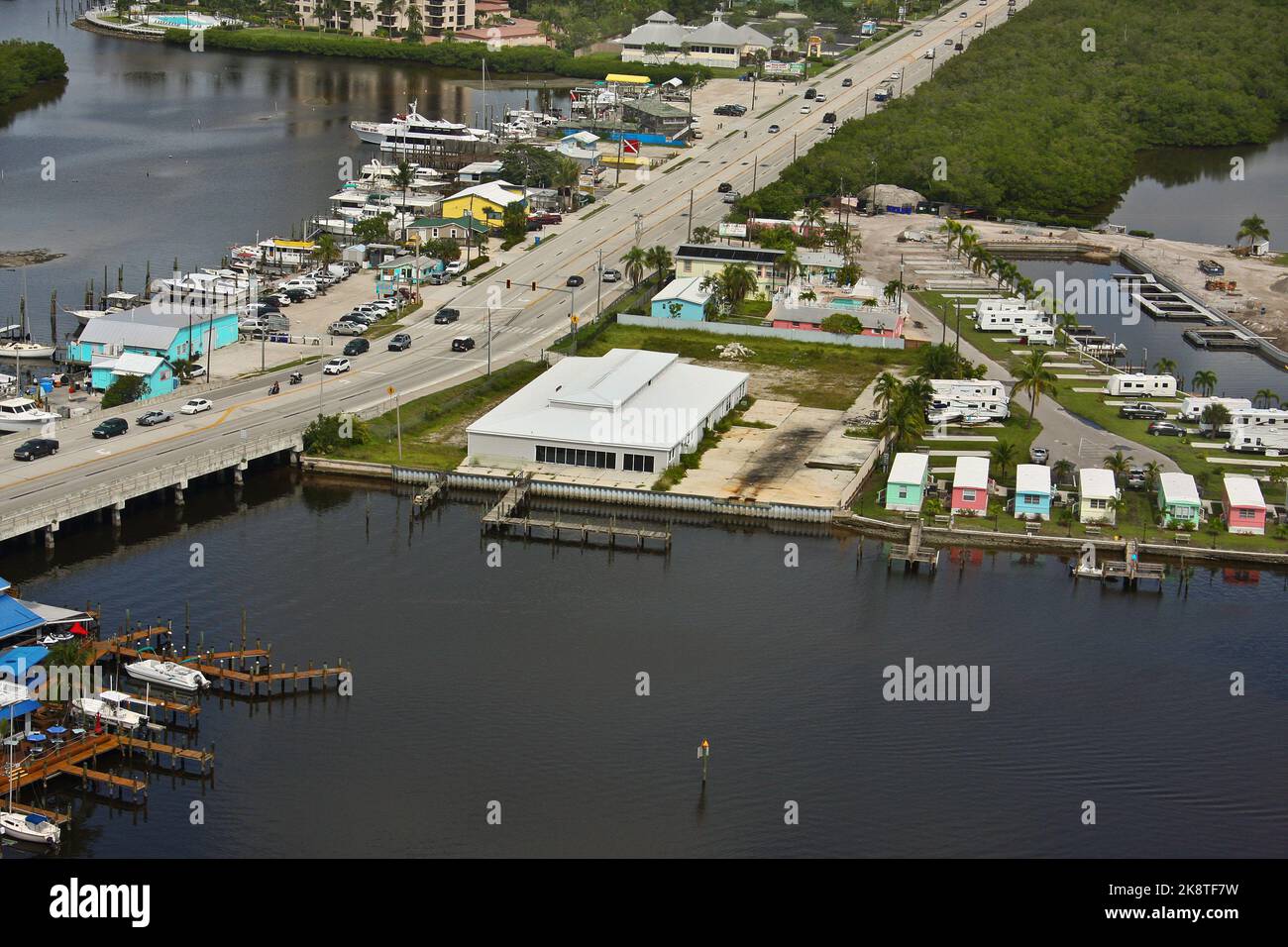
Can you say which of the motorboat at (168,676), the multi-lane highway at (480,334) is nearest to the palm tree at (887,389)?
the multi-lane highway at (480,334)

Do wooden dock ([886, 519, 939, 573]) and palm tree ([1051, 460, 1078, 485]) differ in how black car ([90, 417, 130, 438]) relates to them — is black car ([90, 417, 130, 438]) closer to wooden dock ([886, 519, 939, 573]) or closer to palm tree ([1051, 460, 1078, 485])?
wooden dock ([886, 519, 939, 573])

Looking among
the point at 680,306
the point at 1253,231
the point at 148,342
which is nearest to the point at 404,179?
the point at 680,306

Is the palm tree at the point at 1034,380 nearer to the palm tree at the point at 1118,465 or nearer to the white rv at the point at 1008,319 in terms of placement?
the palm tree at the point at 1118,465

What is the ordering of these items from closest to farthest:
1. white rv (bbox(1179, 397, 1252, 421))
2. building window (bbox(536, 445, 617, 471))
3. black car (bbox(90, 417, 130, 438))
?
black car (bbox(90, 417, 130, 438)) → building window (bbox(536, 445, 617, 471)) → white rv (bbox(1179, 397, 1252, 421))

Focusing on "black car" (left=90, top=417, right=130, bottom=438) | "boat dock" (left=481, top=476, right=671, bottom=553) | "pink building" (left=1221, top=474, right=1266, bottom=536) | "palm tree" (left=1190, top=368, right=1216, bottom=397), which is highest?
"palm tree" (left=1190, top=368, right=1216, bottom=397)

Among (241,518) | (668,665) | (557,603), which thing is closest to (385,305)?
(241,518)

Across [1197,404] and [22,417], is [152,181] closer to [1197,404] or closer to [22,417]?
[22,417]

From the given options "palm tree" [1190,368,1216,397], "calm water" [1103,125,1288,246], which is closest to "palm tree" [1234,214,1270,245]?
"calm water" [1103,125,1288,246]
